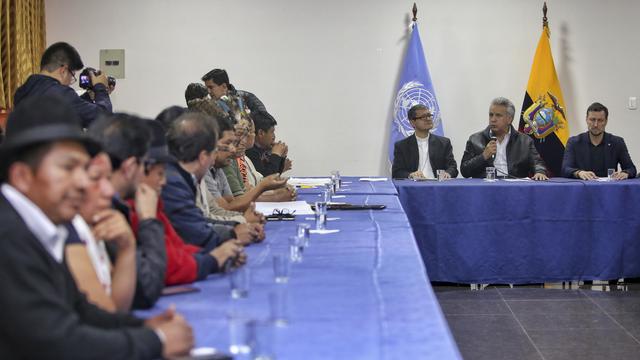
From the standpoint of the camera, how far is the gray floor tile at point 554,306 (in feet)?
16.1

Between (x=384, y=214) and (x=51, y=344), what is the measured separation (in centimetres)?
291

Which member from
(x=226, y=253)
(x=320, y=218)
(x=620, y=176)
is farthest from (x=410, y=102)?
(x=226, y=253)

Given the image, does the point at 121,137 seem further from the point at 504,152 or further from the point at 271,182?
the point at 504,152

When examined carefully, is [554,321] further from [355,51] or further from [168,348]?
[355,51]

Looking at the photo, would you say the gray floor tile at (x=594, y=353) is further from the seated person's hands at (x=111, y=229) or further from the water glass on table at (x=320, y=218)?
the seated person's hands at (x=111, y=229)

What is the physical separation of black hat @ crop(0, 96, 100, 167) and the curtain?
Answer: 5.53m

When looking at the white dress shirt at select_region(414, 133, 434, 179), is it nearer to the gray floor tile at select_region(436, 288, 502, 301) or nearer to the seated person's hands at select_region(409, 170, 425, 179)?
the seated person's hands at select_region(409, 170, 425, 179)

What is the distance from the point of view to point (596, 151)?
6574 mm

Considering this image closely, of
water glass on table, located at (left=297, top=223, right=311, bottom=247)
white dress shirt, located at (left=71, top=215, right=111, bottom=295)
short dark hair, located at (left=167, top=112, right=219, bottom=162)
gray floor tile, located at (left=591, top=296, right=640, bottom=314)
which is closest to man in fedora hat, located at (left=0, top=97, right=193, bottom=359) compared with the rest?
white dress shirt, located at (left=71, top=215, right=111, bottom=295)

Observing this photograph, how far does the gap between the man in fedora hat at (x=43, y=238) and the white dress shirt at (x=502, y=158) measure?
5331 millimetres

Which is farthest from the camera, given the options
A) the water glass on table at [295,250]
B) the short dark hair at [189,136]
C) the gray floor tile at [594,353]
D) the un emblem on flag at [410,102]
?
the un emblem on flag at [410,102]

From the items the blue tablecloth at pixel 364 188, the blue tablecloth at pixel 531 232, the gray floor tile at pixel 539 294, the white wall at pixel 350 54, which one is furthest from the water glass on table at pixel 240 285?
the white wall at pixel 350 54

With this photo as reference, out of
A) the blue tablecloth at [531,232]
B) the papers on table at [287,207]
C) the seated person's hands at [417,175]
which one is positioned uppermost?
the seated person's hands at [417,175]

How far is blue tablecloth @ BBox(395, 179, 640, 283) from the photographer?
5.59 metres
